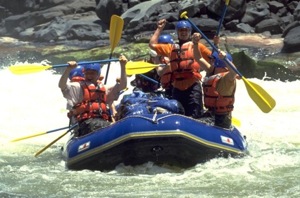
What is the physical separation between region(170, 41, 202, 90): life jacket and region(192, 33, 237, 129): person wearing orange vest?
18 centimetres

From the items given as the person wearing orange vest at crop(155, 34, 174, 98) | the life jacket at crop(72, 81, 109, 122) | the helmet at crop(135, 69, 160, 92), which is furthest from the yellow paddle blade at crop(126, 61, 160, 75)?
the life jacket at crop(72, 81, 109, 122)

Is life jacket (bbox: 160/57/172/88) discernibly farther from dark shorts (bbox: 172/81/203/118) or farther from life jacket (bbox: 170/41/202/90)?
dark shorts (bbox: 172/81/203/118)

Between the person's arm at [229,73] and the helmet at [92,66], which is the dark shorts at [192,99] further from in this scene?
the helmet at [92,66]

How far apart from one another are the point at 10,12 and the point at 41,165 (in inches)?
775

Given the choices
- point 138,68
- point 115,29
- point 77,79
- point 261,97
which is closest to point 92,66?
point 77,79

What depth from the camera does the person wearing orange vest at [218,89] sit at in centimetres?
666

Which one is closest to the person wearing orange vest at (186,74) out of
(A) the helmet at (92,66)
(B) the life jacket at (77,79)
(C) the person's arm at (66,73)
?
(A) the helmet at (92,66)

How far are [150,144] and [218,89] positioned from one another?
111 centimetres

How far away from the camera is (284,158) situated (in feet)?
23.0

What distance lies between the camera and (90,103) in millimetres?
6605

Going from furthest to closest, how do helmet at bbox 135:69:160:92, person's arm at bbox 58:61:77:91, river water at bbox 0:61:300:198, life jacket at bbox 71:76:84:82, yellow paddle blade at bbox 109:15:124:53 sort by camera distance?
1. helmet at bbox 135:69:160:92
2. yellow paddle blade at bbox 109:15:124:53
3. life jacket at bbox 71:76:84:82
4. person's arm at bbox 58:61:77:91
5. river water at bbox 0:61:300:198

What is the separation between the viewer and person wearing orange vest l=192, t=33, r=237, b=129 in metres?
6.66

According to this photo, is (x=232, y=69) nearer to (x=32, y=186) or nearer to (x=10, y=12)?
(x=32, y=186)

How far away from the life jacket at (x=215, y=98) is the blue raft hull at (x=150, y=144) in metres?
0.36
